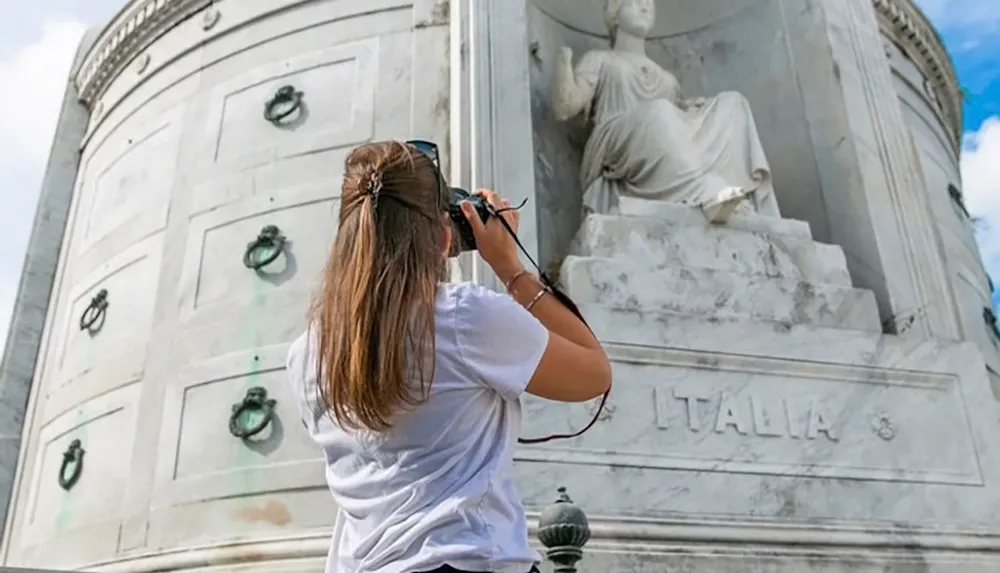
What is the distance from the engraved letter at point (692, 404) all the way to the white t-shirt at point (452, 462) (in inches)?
135

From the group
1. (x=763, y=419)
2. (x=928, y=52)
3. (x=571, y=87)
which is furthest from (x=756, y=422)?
(x=928, y=52)

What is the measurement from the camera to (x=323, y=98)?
6.89 metres

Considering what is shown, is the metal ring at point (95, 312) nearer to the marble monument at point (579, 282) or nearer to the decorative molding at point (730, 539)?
the marble monument at point (579, 282)

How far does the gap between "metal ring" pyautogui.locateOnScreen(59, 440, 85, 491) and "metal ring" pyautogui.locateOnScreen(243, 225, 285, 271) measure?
6.42 feet

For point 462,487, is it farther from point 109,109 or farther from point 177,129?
point 109,109

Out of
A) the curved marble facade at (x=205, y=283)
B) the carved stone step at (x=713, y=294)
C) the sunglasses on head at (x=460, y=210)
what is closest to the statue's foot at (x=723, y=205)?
the carved stone step at (x=713, y=294)

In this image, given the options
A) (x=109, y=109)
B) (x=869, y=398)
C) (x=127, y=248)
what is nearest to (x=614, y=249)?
(x=869, y=398)

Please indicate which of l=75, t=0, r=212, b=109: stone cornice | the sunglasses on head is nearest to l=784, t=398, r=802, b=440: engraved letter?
the sunglasses on head

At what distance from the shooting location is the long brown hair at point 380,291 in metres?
1.30

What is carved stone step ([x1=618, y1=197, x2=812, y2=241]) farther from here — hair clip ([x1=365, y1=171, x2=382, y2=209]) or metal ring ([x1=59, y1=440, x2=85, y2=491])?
metal ring ([x1=59, y1=440, x2=85, y2=491])

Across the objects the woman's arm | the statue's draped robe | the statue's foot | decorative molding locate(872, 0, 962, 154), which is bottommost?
the woman's arm

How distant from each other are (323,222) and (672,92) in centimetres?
274

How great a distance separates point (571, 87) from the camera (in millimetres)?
6273

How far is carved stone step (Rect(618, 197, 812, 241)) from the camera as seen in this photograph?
554 centimetres
